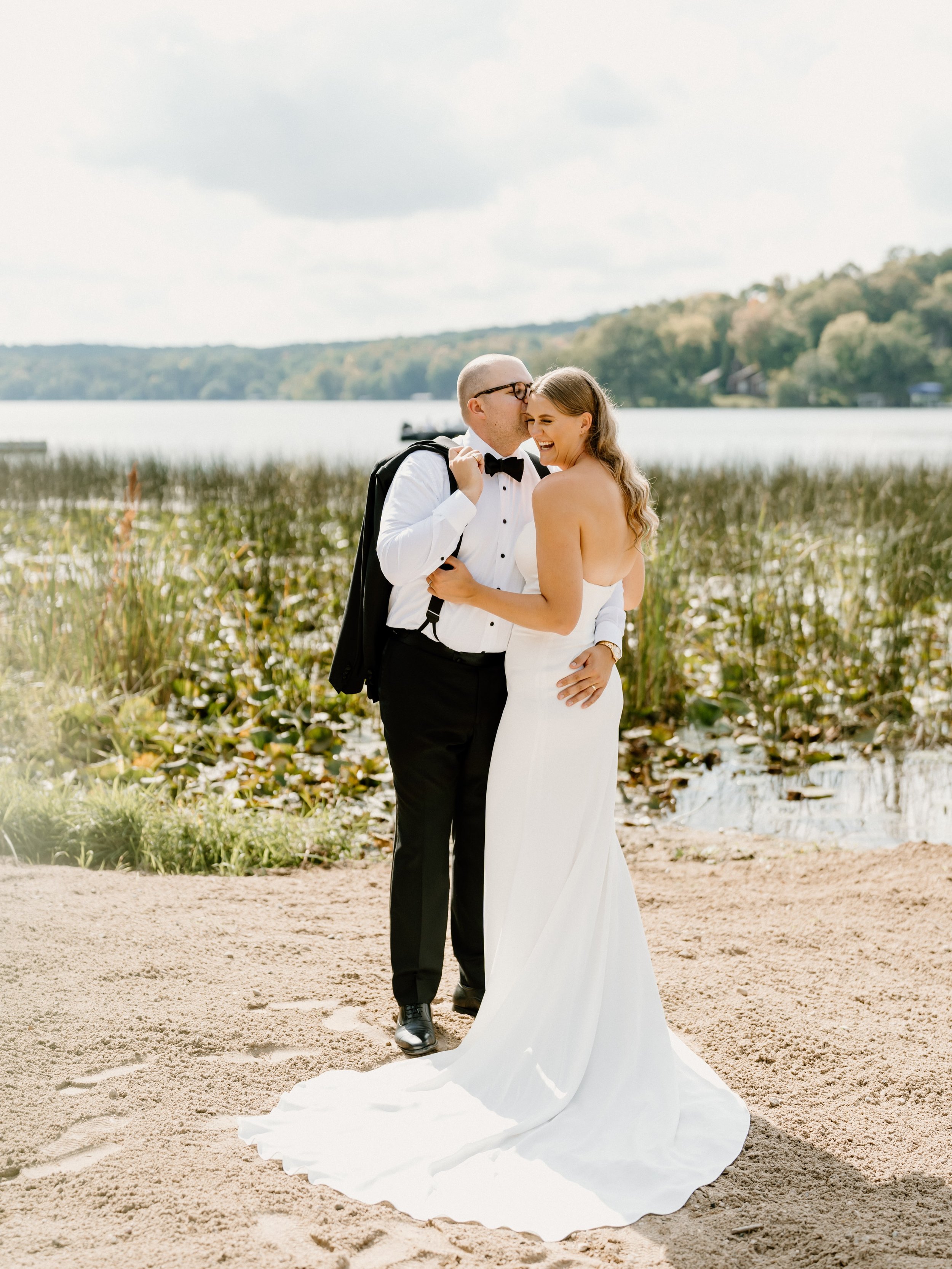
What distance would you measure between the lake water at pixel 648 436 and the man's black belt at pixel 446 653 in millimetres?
1188

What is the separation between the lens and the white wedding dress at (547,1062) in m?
2.63

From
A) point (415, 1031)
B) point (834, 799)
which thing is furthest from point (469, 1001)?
point (834, 799)

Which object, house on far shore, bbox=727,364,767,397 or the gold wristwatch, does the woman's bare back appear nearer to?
the gold wristwatch

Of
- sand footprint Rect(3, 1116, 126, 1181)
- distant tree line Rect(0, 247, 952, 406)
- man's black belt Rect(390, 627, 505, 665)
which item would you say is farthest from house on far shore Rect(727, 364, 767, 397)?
sand footprint Rect(3, 1116, 126, 1181)

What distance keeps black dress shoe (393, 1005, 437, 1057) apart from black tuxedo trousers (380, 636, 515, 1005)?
3 centimetres

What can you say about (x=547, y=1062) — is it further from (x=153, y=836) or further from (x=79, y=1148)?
(x=153, y=836)

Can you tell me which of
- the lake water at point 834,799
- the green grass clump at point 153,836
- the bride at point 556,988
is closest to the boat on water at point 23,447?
the green grass clump at point 153,836

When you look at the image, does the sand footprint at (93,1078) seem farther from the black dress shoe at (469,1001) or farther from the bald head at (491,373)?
the bald head at (491,373)

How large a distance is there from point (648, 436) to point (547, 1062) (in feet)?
112

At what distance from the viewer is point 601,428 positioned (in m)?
2.92

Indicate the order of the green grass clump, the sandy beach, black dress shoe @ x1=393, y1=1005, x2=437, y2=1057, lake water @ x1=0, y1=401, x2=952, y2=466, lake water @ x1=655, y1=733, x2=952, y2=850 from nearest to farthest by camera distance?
the sandy beach < black dress shoe @ x1=393, y1=1005, x2=437, y2=1057 < the green grass clump < lake water @ x1=655, y1=733, x2=952, y2=850 < lake water @ x1=0, y1=401, x2=952, y2=466

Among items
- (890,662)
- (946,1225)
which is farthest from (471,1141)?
(890,662)

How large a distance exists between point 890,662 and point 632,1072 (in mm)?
5381

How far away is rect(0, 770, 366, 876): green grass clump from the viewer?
196 inches
